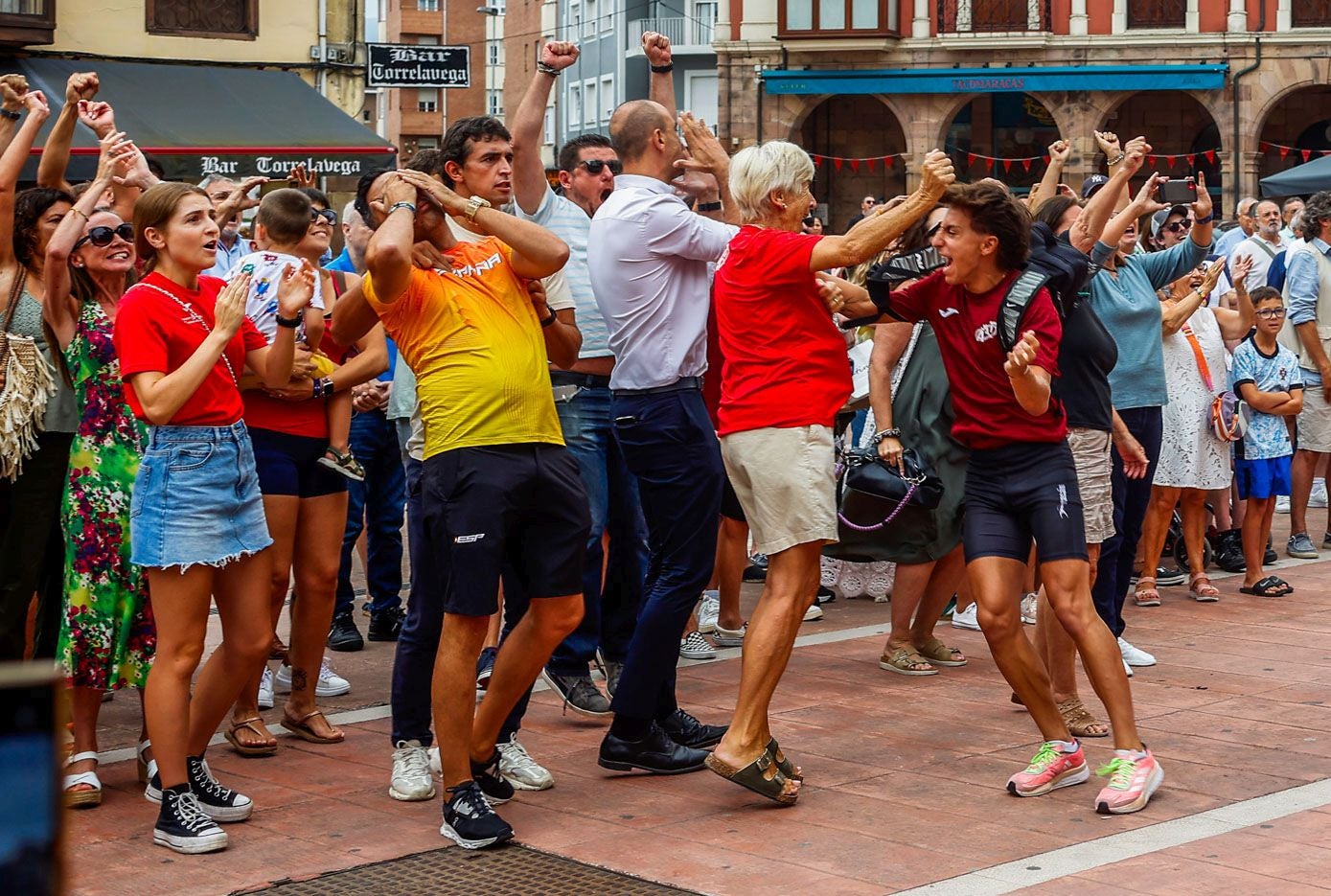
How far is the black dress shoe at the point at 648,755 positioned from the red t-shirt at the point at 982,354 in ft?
4.58

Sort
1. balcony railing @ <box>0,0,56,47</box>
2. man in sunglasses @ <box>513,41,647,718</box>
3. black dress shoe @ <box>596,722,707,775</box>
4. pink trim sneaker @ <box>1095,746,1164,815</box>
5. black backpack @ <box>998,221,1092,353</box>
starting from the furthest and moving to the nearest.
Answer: balcony railing @ <box>0,0,56,47</box> → man in sunglasses @ <box>513,41,647,718</box> → black dress shoe @ <box>596,722,707,775</box> → black backpack @ <box>998,221,1092,353</box> → pink trim sneaker @ <box>1095,746,1164,815</box>

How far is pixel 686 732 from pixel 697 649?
1897 millimetres

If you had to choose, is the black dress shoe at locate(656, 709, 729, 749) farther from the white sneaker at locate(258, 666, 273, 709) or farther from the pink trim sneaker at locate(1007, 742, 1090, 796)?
the white sneaker at locate(258, 666, 273, 709)

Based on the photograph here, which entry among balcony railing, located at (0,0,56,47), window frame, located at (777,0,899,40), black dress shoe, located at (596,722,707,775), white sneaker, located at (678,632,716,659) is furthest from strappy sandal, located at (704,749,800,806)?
window frame, located at (777,0,899,40)

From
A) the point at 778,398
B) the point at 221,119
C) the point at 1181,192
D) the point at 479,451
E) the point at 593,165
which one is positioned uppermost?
the point at 221,119

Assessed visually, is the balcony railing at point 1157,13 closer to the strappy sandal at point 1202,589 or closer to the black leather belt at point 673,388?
the strappy sandal at point 1202,589

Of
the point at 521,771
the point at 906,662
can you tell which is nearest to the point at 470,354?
the point at 521,771

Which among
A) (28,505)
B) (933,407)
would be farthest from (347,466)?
(933,407)

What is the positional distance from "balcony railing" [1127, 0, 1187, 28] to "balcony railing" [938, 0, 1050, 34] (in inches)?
77.5

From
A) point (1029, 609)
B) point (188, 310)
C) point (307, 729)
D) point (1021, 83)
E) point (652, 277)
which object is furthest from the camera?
point (1021, 83)

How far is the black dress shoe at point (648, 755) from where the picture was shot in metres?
5.75

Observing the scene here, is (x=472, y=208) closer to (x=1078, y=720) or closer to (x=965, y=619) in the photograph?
(x=1078, y=720)

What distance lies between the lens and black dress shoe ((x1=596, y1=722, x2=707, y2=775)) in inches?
226

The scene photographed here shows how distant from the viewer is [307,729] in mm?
6367
